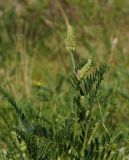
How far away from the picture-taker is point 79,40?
4.84 metres

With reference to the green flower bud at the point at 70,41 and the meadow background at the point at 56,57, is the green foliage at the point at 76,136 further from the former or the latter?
the meadow background at the point at 56,57

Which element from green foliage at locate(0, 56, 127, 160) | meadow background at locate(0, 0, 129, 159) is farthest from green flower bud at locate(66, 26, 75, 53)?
meadow background at locate(0, 0, 129, 159)

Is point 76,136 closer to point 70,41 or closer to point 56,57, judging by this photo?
point 70,41

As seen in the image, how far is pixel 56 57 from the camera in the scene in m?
5.05

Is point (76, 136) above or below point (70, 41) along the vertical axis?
below

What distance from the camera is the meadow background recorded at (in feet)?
9.66

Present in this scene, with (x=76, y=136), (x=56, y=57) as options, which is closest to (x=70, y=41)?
(x=76, y=136)

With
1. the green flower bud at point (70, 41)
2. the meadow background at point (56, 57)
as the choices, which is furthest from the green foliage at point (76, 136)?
the meadow background at point (56, 57)

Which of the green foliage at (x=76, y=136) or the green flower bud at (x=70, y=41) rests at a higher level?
the green flower bud at (x=70, y=41)

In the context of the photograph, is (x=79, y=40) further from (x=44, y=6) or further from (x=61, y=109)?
(x=61, y=109)

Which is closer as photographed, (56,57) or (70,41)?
(70,41)

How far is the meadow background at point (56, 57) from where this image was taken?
9.66 feet

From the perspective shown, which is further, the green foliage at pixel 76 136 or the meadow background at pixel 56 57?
the meadow background at pixel 56 57

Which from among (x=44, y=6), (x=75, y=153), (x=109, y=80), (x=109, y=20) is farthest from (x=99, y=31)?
(x=75, y=153)
